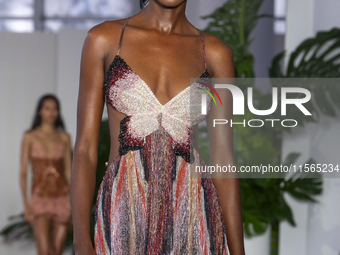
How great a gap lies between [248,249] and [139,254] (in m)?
2.19

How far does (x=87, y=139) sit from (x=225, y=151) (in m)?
0.35

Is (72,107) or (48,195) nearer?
(48,195)

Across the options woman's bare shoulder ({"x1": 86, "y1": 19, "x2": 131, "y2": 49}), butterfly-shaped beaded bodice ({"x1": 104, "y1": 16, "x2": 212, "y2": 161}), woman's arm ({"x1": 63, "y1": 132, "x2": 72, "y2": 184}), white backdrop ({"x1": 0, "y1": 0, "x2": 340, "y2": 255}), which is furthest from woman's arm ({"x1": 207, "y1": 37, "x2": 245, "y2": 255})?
white backdrop ({"x1": 0, "y1": 0, "x2": 340, "y2": 255})

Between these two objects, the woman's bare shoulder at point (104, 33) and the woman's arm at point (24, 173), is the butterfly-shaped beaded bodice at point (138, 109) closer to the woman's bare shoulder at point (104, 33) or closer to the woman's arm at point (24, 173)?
the woman's bare shoulder at point (104, 33)

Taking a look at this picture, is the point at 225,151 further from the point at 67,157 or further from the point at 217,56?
the point at 67,157

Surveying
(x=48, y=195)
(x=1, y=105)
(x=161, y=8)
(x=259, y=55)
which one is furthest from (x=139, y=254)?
(x=1, y=105)

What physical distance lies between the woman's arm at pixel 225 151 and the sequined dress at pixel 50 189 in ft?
9.00

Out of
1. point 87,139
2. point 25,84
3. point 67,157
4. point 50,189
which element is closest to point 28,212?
point 50,189

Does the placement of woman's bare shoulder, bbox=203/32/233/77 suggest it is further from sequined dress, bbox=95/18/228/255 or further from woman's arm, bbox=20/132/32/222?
woman's arm, bbox=20/132/32/222

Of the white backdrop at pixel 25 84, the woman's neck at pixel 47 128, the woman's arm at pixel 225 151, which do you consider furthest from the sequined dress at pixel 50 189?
the woman's arm at pixel 225 151

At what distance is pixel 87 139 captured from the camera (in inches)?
37.7

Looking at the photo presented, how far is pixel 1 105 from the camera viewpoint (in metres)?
3.92

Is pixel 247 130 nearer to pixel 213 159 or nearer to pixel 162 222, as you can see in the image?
pixel 213 159

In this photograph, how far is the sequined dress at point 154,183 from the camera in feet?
3.04
